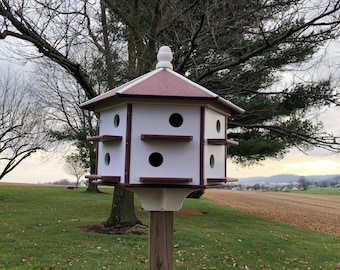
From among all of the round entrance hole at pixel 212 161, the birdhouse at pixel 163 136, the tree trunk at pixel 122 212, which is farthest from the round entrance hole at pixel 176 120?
the tree trunk at pixel 122 212

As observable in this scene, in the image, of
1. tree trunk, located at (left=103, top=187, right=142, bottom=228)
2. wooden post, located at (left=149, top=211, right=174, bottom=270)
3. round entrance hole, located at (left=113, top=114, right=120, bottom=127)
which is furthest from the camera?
tree trunk, located at (left=103, top=187, right=142, bottom=228)

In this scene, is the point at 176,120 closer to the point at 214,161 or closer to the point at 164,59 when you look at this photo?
the point at 214,161

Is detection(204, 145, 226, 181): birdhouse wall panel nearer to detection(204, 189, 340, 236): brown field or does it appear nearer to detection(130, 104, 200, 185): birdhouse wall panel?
detection(130, 104, 200, 185): birdhouse wall panel

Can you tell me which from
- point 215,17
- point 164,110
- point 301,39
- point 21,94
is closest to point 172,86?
point 164,110

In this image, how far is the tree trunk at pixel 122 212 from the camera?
8836mm

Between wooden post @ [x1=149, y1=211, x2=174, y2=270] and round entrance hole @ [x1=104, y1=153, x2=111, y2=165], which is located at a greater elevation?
round entrance hole @ [x1=104, y1=153, x2=111, y2=165]

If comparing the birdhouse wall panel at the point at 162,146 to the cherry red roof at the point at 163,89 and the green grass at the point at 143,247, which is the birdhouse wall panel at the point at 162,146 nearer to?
the cherry red roof at the point at 163,89

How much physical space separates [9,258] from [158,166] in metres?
4.17

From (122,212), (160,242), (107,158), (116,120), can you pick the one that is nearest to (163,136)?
(116,120)

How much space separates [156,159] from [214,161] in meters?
0.48

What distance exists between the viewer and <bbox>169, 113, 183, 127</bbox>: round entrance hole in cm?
284

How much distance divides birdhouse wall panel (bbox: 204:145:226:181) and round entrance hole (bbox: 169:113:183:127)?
26cm

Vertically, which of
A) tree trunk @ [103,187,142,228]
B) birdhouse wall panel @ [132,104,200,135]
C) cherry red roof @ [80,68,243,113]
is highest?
cherry red roof @ [80,68,243,113]

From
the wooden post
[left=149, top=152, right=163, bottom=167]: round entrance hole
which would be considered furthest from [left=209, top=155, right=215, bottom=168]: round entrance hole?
the wooden post
